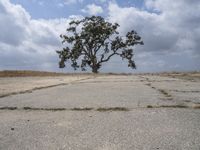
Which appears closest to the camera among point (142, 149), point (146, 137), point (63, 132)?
point (142, 149)

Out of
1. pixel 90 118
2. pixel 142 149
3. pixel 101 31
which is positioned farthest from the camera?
pixel 101 31

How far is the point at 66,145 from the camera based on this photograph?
6.81 ft

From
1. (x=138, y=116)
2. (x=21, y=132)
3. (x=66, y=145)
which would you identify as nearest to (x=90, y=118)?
(x=138, y=116)

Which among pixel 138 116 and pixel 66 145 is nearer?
pixel 66 145

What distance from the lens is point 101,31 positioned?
3067cm

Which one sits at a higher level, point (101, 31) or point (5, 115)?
point (101, 31)

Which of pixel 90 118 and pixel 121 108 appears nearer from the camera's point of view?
pixel 90 118

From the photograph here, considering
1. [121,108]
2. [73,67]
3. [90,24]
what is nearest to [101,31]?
[90,24]

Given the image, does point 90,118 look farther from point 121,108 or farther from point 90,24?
point 90,24

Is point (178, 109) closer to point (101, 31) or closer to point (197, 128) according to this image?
point (197, 128)

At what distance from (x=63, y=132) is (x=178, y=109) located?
1.53 metres

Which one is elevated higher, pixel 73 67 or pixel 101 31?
pixel 101 31

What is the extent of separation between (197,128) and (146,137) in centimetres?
50

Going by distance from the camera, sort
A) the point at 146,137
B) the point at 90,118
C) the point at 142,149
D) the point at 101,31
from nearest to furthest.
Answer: the point at 142,149 → the point at 146,137 → the point at 90,118 → the point at 101,31
